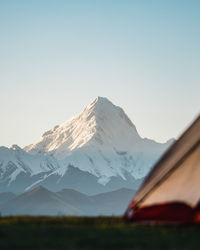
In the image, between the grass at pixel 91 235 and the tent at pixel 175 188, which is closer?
the grass at pixel 91 235

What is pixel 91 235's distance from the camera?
18312 millimetres

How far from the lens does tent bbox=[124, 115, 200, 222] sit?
20872 mm

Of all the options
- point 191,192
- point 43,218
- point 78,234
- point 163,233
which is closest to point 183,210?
point 191,192

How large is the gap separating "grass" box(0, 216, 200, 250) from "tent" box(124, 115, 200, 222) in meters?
0.63

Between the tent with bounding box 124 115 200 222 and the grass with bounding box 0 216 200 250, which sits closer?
the grass with bounding box 0 216 200 250

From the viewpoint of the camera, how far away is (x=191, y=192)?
21.0 m

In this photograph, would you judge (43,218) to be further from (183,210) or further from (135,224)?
(183,210)

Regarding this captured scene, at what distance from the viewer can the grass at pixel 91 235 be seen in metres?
16.4

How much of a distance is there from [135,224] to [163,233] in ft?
9.52

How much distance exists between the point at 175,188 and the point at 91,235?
447cm

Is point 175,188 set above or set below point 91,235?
above

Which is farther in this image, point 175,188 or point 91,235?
point 175,188

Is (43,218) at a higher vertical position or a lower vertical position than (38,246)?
lower

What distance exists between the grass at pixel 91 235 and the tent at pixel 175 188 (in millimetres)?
629
